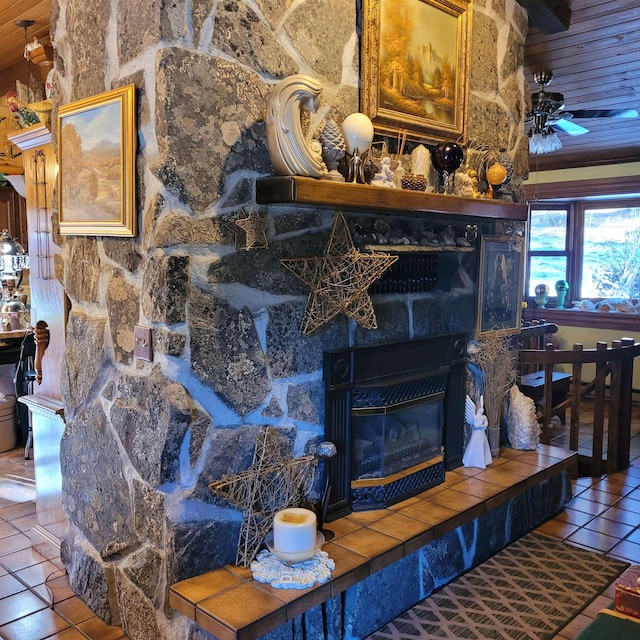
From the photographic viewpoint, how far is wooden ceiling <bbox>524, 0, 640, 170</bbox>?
320 cm

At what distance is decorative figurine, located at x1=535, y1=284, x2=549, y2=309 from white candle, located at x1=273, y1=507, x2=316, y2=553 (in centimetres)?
527

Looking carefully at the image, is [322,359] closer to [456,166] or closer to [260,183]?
[260,183]

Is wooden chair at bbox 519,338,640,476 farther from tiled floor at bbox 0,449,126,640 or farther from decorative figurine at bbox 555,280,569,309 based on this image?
tiled floor at bbox 0,449,126,640

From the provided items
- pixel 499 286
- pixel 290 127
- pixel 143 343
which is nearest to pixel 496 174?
pixel 499 286

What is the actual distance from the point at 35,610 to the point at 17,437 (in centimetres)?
228

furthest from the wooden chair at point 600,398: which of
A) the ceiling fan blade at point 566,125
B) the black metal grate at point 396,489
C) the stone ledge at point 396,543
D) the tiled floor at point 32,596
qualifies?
the tiled floor at point 32,596

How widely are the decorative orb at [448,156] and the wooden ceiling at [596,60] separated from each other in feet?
3.74

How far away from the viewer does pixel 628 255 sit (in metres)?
6.33

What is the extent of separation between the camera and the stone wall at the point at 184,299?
6.43 ft

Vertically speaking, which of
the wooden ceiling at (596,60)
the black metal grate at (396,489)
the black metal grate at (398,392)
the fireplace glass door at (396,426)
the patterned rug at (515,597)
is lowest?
the patterned rug at (515,597)

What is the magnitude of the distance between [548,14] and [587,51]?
1.98 feet

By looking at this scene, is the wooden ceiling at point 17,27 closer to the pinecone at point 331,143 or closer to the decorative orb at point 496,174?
the pinecone at point 331,143

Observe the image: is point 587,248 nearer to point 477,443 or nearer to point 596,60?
point 596,60

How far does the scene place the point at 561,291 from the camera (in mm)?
6656
